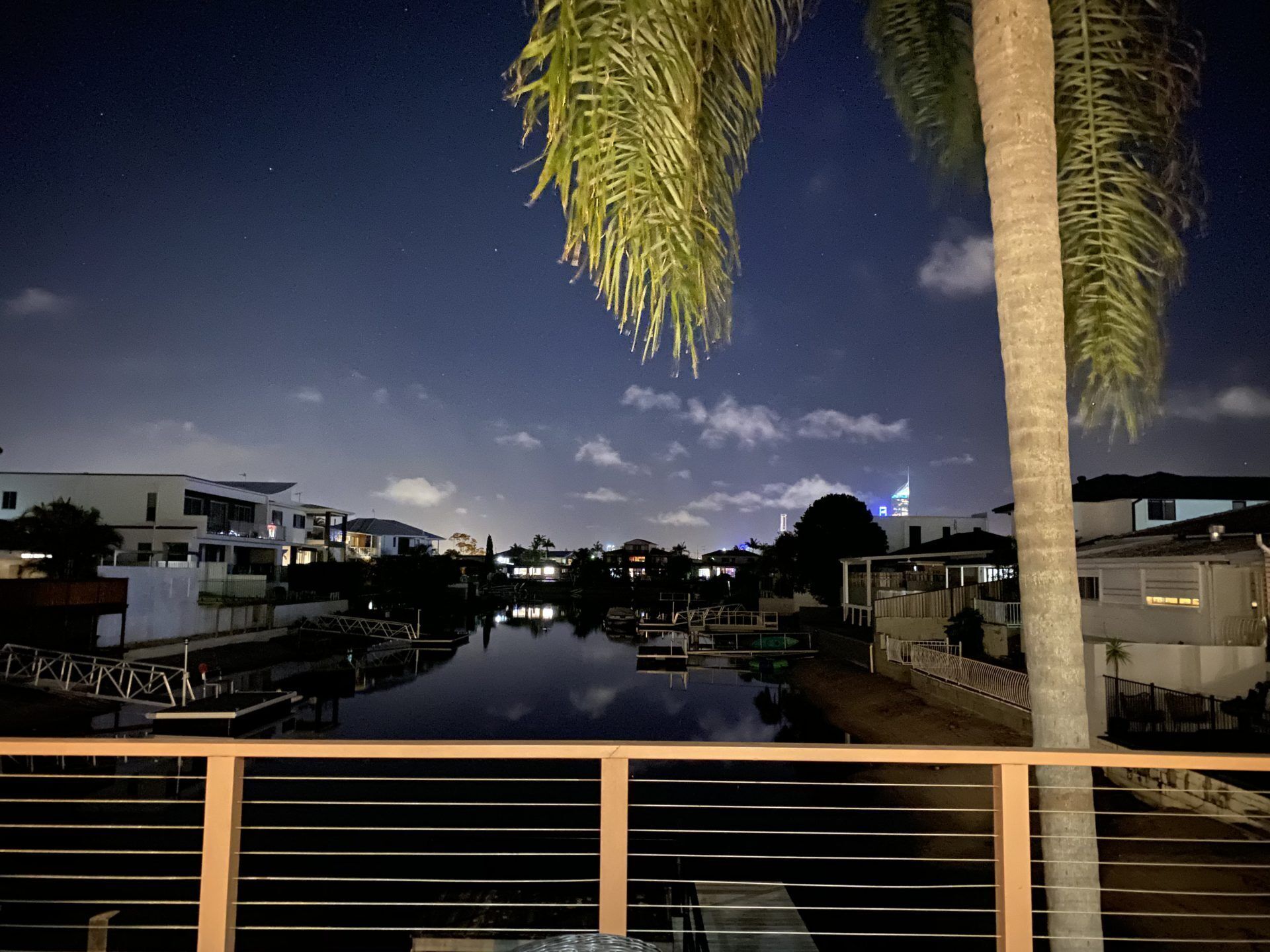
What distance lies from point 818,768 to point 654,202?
1575 centimetres

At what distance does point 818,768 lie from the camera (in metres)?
16.4

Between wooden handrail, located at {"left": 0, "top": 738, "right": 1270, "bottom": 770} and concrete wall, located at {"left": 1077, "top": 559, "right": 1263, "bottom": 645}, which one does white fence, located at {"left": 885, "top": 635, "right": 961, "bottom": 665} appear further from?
wooden handrail, located at {"left": 0, "top": 738, "right": 1270, "bottom": 770}

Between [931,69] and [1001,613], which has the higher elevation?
[931,69]

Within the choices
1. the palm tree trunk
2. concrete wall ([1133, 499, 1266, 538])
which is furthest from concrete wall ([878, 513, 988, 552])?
the palm tree trunk

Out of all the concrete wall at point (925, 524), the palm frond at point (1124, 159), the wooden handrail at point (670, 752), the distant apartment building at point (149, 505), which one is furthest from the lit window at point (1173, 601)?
the concrete wall at point (925, 524)

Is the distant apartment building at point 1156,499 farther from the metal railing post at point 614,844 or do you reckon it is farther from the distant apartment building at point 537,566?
the distant apartment building at point 537,566

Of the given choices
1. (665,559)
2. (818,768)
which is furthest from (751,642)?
(665,559)

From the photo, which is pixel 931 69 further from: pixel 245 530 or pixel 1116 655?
pixel 245 530

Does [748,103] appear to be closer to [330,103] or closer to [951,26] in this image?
[951,26]

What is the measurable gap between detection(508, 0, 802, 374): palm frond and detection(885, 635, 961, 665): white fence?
19.6m

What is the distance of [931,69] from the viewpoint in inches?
205

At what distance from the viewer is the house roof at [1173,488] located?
30688 mm

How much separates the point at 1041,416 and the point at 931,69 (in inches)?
126

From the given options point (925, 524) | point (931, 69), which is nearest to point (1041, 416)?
point (931, 69)
